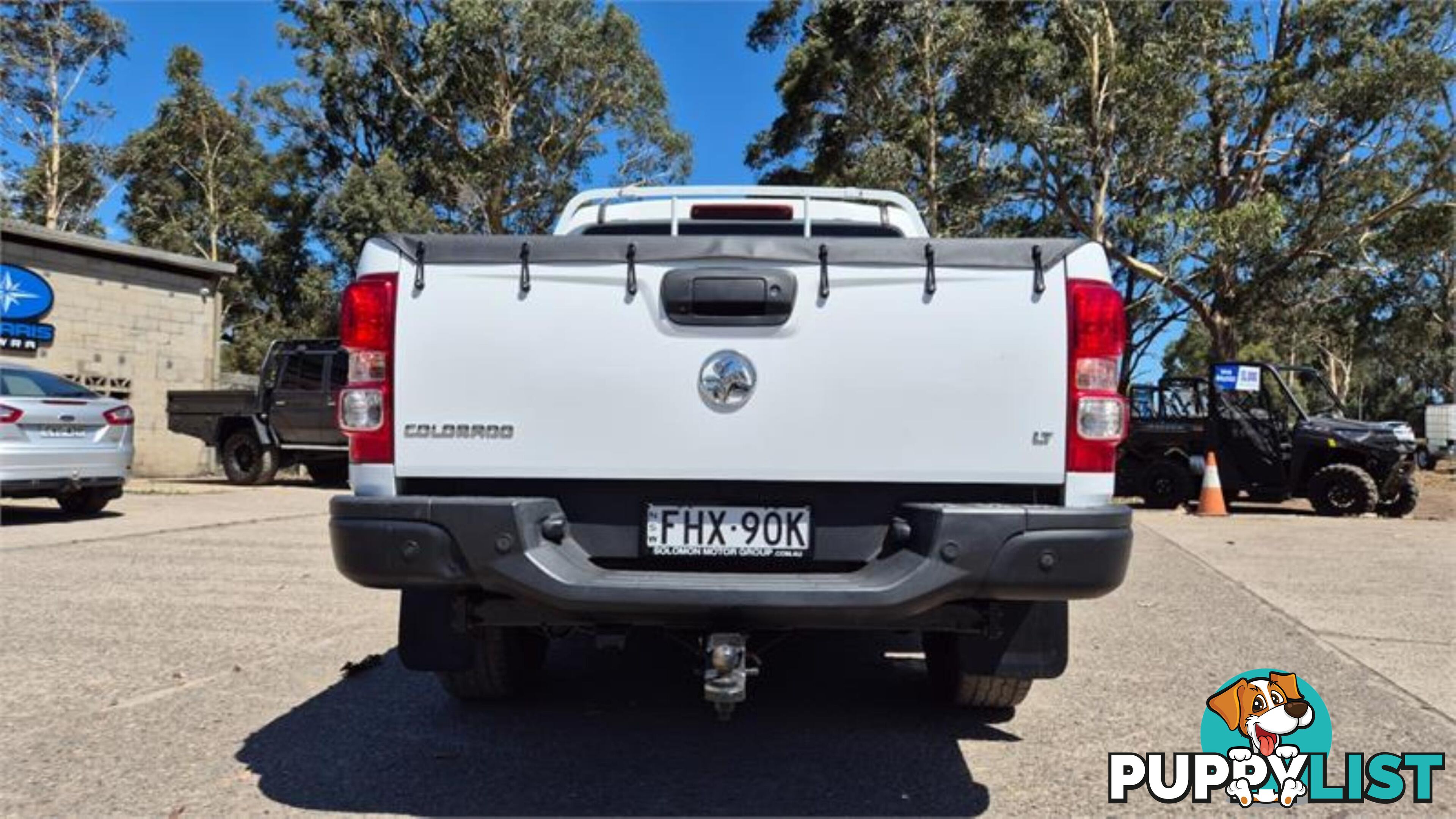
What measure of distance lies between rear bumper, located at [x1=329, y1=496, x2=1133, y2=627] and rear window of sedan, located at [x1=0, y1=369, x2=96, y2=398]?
27.3 ft

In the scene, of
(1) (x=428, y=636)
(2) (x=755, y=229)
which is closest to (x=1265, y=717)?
(2) (x=755, y=229)

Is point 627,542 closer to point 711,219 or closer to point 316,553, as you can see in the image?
point 711,219

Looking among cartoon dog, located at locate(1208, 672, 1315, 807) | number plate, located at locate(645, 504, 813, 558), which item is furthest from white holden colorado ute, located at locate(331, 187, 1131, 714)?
cartoon dog, located at locate(1208, 672, 1315, 807)

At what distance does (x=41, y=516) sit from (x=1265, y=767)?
11.4 m

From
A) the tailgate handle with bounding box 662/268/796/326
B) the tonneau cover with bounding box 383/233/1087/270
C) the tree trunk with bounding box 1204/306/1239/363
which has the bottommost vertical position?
the tailgate handle with bounding box 662/268/796/326

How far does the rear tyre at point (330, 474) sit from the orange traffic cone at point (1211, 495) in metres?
12.9

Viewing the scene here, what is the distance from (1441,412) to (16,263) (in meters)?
33.5

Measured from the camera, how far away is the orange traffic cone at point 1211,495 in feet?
44.7

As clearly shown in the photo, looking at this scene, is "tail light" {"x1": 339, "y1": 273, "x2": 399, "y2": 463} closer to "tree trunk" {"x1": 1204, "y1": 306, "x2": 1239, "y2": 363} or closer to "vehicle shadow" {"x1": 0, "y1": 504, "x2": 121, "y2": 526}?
"vehicle shadow" {"x1": 0, "y1": 504, "x2": 121, "y2": 526}

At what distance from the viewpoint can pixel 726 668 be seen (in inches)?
109

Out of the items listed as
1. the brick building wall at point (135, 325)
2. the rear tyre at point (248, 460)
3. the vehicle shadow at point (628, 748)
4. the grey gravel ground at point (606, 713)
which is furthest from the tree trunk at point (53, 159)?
the vehicle shadow at point (628, 748)

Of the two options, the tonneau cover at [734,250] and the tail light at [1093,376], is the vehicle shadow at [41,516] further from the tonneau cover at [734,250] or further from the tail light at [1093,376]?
the tail light at [1093,376]

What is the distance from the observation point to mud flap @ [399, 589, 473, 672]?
3266 millimetres

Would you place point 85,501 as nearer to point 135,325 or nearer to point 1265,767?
point 135,325
